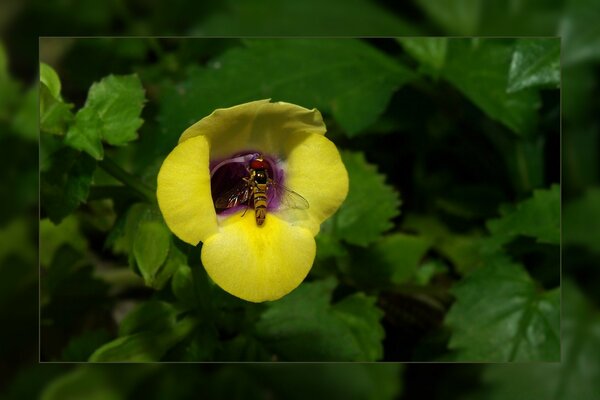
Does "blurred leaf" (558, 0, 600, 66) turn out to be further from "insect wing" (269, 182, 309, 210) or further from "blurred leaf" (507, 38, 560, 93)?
"insect wing" (269, 182, 309, 210)

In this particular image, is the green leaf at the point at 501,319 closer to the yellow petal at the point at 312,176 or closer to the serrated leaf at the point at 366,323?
the serrated leaf at the point at 366,323

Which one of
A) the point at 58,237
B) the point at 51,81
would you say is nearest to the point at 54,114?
the point at 51,81

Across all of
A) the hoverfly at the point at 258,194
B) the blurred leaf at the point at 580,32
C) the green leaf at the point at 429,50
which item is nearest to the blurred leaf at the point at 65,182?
the hoverfly at the point at 258,194

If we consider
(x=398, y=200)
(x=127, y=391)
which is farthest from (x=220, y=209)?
(x=127, y=391)

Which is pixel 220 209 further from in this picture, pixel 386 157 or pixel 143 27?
pixel 143 27

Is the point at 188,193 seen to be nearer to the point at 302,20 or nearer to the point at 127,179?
the point at 127,179

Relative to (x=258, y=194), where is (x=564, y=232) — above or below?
below
